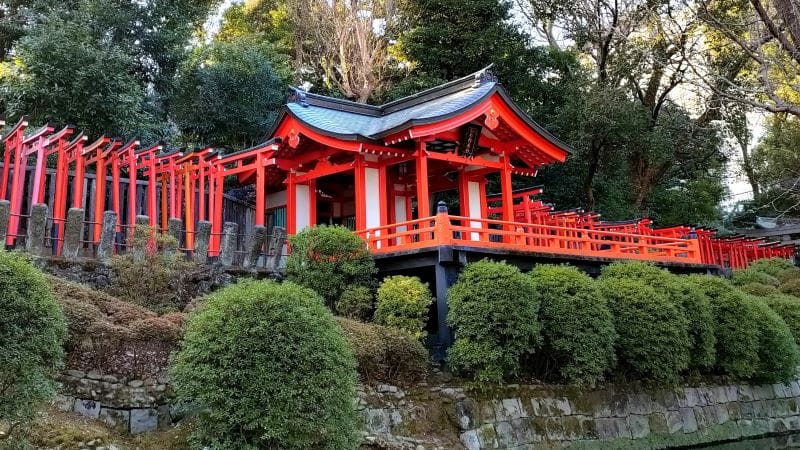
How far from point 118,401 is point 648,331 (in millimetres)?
7825

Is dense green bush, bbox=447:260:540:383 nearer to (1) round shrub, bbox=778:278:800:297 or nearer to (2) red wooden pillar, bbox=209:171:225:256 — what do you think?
(2) red wooden pillar, bbox=209:171:225:256

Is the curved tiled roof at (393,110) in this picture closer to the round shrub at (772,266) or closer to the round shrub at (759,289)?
the round shrub at (759,289)

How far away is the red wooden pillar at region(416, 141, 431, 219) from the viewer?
12078 mm

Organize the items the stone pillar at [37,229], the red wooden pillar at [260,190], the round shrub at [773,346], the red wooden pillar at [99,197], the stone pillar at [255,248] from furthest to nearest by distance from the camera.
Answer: the red wooden pillar at [260,190], the stone pillar at [255,248], the round shrub at [773,346], the red wooden pillar at [99,197], the stone pillar at [37,229]

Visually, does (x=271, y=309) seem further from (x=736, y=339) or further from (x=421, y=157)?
(x=736, y=339)

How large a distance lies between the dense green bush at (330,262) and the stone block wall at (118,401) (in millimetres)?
3920

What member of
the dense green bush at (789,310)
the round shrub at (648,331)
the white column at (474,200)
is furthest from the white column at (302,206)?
the dense green bush at (789,310)

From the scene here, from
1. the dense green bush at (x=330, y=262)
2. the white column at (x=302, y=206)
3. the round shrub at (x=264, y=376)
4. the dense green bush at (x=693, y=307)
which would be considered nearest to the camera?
the round shrub at (x=264, y=376)

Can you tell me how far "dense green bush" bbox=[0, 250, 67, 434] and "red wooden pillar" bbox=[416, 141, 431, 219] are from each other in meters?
7.54

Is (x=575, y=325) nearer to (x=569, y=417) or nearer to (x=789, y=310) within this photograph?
(x=569, y=417)

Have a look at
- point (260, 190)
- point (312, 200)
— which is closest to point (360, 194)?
point (312, 200)

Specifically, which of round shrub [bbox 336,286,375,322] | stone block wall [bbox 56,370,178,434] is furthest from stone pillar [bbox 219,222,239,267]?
stone block wall [bbox 56,370,178,434]

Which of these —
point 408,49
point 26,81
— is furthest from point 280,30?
point 26,81

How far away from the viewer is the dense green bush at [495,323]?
8.90m
